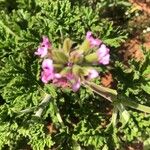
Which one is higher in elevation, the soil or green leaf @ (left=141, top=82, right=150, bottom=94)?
green leaf @ (left=141, top=82, right=150, bottom=94)

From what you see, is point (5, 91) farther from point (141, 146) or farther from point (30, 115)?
point (141, 146)

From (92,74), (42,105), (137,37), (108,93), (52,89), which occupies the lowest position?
(137,37)

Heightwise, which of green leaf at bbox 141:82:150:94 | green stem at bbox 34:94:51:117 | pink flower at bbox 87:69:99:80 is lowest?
green stem at bbox 34:94:51:117

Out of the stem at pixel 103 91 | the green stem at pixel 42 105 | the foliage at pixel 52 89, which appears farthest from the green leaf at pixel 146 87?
the green stem at pixel 42 105

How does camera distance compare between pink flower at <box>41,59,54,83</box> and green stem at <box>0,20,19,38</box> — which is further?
green stem at <box>0,20,19,38</box>

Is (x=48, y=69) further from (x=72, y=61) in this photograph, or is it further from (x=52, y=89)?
(x=52, y=89)

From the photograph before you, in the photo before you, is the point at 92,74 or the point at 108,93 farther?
the point at 108,93

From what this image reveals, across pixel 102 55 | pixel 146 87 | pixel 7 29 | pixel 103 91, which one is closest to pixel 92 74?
pixel 102 55

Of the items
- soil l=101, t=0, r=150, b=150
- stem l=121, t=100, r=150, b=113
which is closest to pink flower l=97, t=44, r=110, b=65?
stem l=121, t=100, r=150, b=113

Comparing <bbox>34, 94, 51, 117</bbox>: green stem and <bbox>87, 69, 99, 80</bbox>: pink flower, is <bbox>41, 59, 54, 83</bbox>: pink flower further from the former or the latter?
<bbox>34, 94, 51, 117</bbox>: green stem

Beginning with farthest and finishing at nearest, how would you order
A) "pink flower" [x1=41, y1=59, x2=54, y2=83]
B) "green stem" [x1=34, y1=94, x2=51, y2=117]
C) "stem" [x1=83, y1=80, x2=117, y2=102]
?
"green stem" [x1=34, y1=94, x2=51, y2=117] < "stem" [x1=83, y1=80, x2=117, y2=102] < "pink flower" [x1=41, y1=59, x2=54, y2=83]
